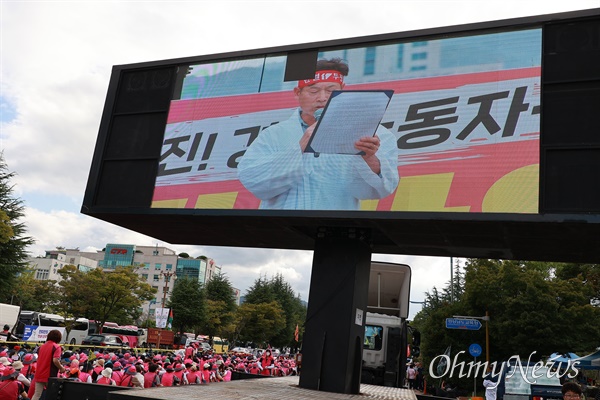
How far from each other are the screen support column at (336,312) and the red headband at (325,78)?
3437 millimetres

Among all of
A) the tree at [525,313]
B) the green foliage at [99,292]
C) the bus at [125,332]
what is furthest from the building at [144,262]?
the tree at [525,313]

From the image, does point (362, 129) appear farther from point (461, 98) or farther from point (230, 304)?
point (230, 304)

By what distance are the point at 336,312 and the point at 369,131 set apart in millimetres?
4088

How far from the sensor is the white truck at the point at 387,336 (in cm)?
1595

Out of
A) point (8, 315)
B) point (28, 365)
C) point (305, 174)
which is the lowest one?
point (28, 365)

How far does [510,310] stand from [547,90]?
18789mm

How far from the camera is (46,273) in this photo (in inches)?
5202

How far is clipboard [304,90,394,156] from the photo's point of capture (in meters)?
12.1

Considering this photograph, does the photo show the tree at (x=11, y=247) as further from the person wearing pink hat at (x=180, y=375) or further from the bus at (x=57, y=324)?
the person wearing pink hat at (x=180, y=375)

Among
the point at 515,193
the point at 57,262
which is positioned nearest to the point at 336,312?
the point at 515,193

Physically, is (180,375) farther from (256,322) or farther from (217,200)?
(256,322)

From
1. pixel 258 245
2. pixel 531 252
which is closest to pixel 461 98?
pixel 531 252

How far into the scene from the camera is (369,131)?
39.4ft

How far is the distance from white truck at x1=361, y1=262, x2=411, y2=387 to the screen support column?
12.0 feet
